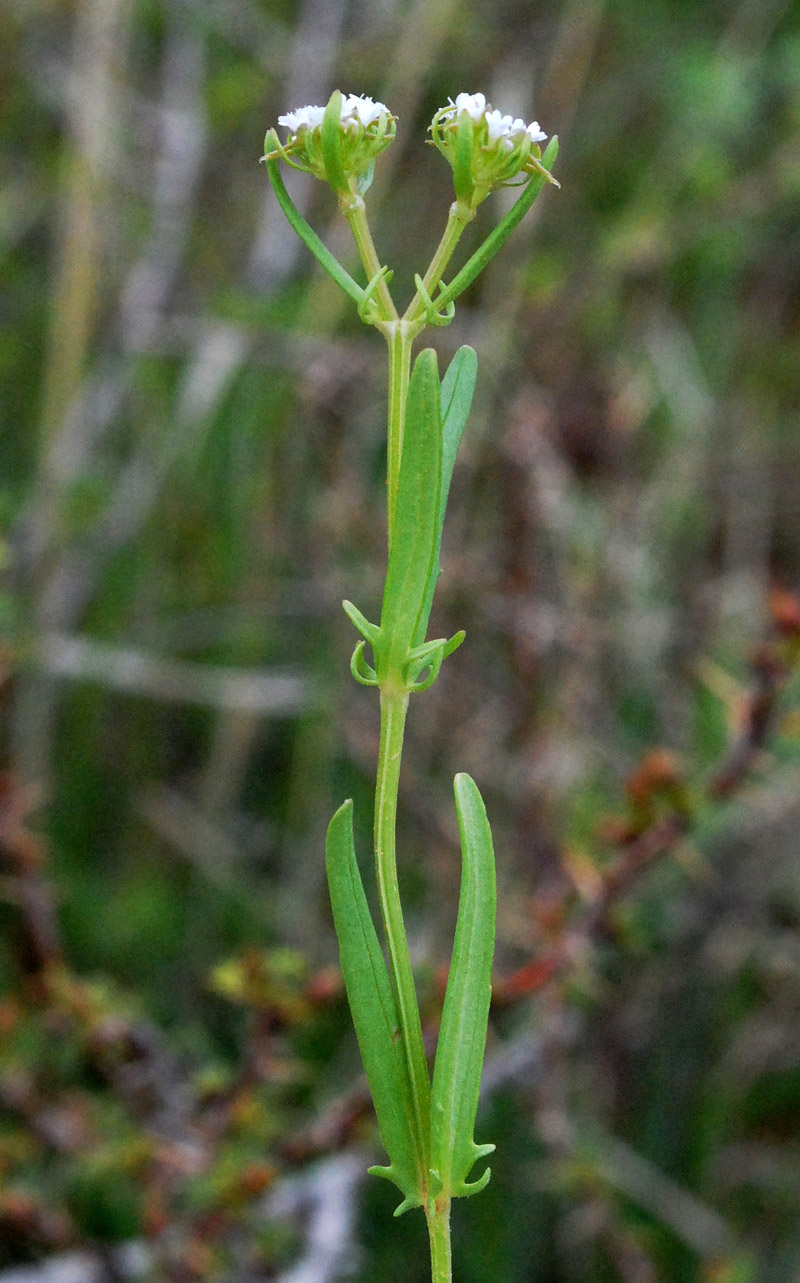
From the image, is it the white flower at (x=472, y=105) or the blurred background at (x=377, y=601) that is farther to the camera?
the blurred background at (x=377, y=601)

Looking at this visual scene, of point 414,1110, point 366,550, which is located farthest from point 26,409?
point 414,1110

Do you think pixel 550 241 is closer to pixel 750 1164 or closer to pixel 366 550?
pixel 366 550

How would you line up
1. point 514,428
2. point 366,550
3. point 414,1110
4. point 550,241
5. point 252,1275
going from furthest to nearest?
point 550,241, point 366,550, point 514,428, point 252,1275, point 414,1110

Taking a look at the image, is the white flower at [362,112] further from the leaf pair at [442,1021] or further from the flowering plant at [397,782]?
the leaf pair at [442,1021]

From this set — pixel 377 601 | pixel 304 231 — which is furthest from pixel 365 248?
pixel 377 601

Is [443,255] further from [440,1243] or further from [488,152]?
[440,1243]

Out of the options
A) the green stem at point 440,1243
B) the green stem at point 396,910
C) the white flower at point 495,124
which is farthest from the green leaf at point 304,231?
the green stem at point 440,1243

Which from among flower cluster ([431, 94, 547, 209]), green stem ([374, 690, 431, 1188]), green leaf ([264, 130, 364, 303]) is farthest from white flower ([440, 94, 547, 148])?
green stem ([374, 690, 431, 1188])

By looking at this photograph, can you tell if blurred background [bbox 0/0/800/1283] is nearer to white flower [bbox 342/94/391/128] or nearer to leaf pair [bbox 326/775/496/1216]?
leaf pair [bbox 326/775/496/1216]
